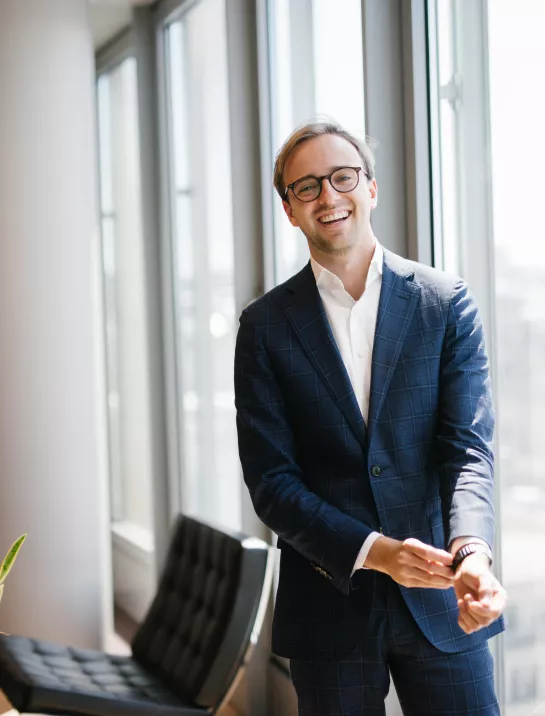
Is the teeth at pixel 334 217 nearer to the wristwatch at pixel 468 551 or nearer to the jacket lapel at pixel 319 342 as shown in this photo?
the jacket lapel at pixel 319 342

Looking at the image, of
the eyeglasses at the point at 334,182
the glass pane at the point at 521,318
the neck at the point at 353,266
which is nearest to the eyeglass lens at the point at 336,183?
the eyeglasses at the point at 334,182

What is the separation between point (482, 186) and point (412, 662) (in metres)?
1.20

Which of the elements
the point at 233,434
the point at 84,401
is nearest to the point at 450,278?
the point at 233,434

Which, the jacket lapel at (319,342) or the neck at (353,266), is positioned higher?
the neck at (353,266)

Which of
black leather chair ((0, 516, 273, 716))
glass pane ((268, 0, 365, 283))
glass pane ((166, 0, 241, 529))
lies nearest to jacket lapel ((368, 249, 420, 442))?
glass pane ((268, 0, 365, 283))

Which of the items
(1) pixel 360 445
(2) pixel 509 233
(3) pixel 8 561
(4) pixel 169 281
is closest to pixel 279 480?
(1) pixel 360 445

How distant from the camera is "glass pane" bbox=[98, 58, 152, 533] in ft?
15.5

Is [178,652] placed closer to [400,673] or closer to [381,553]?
[400,673]

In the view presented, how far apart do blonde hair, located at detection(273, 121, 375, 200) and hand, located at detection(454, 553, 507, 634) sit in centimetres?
80

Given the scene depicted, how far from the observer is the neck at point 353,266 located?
1.82m

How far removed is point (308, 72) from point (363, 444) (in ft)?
6.02

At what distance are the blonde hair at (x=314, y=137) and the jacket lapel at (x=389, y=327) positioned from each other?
0.23m

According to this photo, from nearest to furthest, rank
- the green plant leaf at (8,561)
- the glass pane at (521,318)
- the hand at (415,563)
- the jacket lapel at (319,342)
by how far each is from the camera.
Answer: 1. the hand at (415,563)
2. the jacket lapel at (319,342)
3. the glass pane at (521,318)
4. the green plant leaf at (8,561)

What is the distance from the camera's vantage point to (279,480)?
175 cm
